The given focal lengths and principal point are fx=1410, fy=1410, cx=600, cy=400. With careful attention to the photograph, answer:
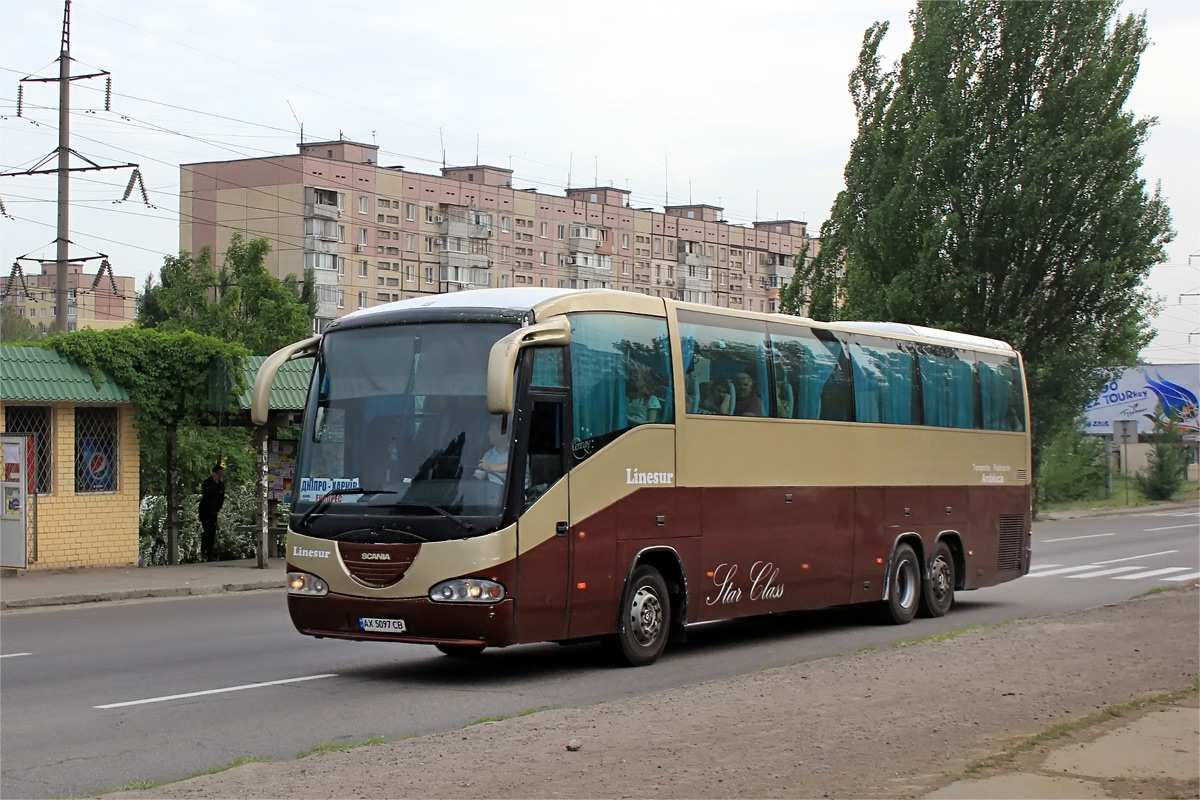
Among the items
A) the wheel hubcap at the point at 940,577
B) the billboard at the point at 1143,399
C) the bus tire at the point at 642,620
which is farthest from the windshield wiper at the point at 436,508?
the billboard at the point at 1143,399

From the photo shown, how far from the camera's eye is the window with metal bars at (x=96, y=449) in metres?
23.8

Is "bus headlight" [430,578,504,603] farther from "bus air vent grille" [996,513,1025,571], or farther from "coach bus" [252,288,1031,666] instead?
"bus air vent grille" [996,513,1025,571]

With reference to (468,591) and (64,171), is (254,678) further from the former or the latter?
(64,171)

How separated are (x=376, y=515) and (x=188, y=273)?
123ft

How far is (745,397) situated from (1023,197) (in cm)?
3227

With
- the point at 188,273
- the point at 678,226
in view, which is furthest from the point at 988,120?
the point at 678,226

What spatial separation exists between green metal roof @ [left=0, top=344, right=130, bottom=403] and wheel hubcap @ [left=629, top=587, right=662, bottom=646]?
13005 millimetres

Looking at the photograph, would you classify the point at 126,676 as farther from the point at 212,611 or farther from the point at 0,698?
the point at 212,611

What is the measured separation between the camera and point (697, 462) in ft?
44.3

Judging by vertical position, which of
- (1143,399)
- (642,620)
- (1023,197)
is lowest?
(642,620)

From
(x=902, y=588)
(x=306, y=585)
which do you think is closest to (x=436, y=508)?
(x=306, y=585)

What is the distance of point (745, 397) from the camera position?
565 inches

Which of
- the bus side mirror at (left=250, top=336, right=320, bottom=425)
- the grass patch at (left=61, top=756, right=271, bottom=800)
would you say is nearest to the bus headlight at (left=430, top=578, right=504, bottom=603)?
the bus side mirror at (left=250, top=336, right=320, bottom=425)

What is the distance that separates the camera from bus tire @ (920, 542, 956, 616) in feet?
57.6
